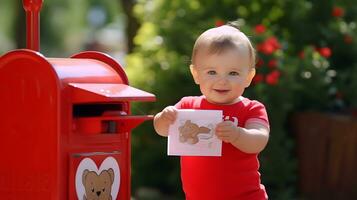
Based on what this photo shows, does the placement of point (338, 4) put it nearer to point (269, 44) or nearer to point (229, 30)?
point (269, 44)

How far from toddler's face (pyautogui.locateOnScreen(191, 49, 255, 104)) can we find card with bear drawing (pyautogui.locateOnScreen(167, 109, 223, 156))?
0.15 meters

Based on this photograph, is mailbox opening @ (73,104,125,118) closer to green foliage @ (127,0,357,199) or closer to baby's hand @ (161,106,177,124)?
baby's hand @ (161,106,177,124)

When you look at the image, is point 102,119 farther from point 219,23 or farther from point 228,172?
point 219,23

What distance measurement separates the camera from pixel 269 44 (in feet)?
27.4

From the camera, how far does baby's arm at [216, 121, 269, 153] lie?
429 centimetres

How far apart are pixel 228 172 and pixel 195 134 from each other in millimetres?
247

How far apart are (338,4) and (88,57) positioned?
491cm

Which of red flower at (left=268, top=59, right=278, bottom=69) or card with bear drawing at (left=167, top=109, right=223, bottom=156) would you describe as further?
red flower at (left=268, top=59, right=278, bottom=69)

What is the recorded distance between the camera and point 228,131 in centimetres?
429

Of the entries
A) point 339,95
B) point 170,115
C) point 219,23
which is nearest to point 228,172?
point 170,115

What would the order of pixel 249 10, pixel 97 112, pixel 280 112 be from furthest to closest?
pixel 249 10 → pixel 280 112 → pixel 97 112

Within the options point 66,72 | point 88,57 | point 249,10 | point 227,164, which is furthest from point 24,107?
point 249,10

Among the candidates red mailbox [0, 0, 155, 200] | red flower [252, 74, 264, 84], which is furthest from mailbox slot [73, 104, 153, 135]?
red flower [252, 74, 264, 84]

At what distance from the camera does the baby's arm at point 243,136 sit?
A: 4.29 meters
